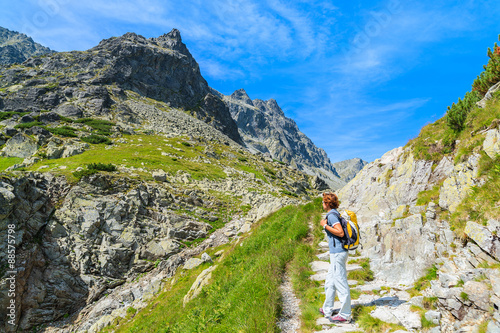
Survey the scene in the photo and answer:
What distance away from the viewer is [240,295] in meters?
7.11

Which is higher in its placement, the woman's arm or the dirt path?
the woman's arm

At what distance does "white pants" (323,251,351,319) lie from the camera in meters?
5.69

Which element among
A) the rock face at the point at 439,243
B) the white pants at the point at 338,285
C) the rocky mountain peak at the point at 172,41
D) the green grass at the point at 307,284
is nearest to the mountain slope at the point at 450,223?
the rock face at the point at 439,243

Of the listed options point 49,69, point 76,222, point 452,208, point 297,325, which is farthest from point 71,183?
point 49,69

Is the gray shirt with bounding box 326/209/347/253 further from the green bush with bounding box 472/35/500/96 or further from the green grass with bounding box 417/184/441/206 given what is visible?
the green bush with bounding box 472/35/500/96

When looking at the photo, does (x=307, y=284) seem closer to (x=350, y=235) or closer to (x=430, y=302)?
(x=350, y=235)

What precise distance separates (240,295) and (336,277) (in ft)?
10.3

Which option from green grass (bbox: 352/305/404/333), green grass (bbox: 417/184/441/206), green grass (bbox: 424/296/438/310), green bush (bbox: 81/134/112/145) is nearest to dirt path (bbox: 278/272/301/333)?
green grass (bbox: 352/305/404/333)

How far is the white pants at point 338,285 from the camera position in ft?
18.7

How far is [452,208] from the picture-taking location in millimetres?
7148

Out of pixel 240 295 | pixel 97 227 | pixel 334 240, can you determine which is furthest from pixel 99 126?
pixel 334 240

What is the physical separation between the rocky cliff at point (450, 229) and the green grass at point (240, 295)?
362cm

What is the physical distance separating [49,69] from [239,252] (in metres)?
167

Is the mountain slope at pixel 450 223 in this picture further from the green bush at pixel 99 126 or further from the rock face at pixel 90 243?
the green bush at pixel 99 126
